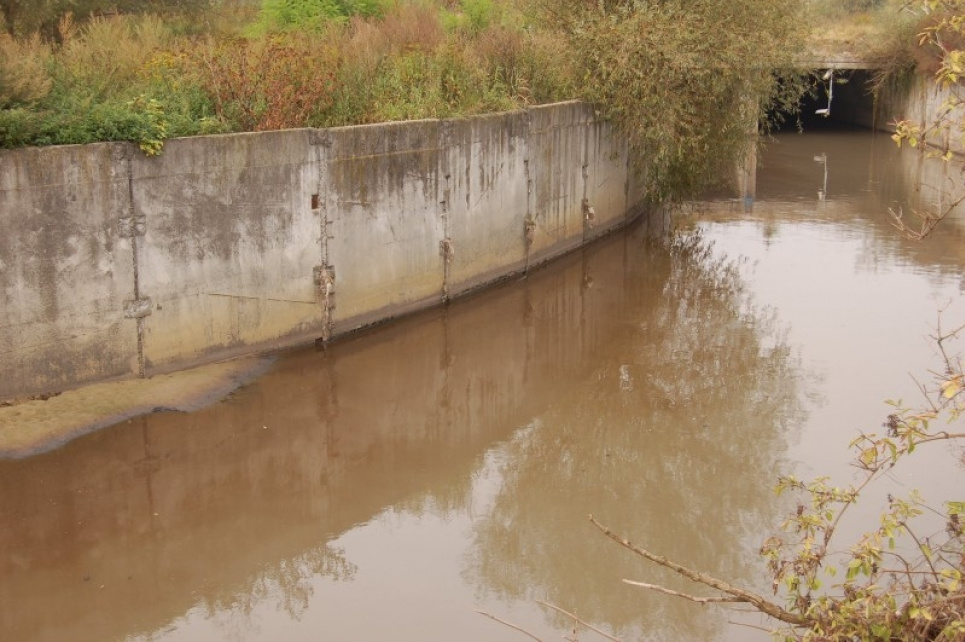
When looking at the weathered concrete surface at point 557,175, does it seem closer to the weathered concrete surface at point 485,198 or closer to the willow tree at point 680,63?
the weathered concrete surface at point 485,198

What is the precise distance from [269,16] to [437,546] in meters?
12.9

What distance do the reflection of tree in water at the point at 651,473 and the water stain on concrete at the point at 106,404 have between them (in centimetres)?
308

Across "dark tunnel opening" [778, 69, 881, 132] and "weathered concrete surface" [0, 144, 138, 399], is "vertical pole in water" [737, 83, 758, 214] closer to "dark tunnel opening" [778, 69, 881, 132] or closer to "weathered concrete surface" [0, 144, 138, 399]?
"weathered concrete surface" [0, 144, 138, 399]

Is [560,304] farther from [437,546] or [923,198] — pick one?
[923,198]

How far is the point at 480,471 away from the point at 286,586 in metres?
2.45

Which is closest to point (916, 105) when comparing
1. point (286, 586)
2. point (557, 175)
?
point (557, 175)

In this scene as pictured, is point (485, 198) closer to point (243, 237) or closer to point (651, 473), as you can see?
point (243, 237)

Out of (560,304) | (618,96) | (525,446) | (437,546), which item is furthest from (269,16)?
(437,546)

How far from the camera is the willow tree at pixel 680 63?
51.6 ft

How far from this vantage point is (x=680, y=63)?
1549 cm

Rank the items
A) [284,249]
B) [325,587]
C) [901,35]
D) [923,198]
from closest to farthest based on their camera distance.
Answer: [325,587] < [284,249] < [923,198] < [901,35]

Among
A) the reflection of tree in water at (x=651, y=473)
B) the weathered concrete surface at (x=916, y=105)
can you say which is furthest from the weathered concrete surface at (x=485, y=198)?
the weathered concrete surface at (x=916, y=105)

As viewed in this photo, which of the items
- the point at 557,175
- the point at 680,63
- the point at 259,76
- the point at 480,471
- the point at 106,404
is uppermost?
the point at 680,63

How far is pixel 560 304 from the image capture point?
569 inches
